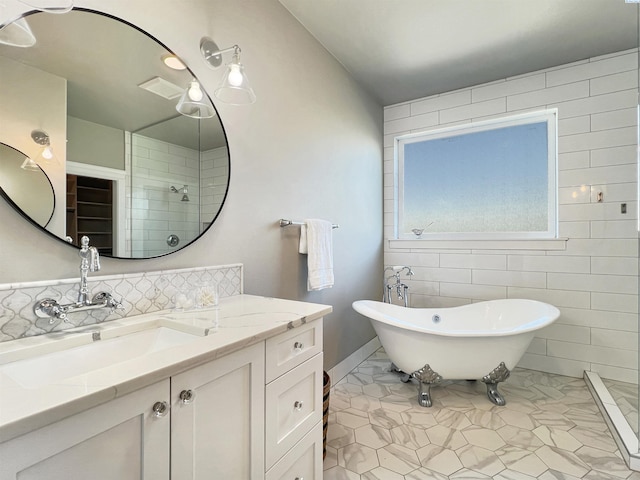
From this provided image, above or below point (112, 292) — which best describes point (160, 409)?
below

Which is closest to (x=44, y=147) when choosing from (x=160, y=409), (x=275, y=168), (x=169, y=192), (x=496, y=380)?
(x=169, y=192)

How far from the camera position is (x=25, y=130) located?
0.95 metres

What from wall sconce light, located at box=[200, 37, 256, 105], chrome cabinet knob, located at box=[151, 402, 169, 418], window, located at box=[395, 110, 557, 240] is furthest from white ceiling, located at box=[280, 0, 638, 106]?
chrome cabinet knob, located at box=[151, 402, 169, 418]

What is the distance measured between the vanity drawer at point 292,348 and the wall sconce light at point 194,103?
1046 mm

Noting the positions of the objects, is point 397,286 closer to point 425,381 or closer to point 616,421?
point 425,381

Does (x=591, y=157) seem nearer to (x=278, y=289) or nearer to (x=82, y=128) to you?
Result: (x=278, y=289)

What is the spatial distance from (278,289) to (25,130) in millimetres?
1326

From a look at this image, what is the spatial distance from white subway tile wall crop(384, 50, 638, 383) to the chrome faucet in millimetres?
2892

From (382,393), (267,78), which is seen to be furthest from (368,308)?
(267,78)

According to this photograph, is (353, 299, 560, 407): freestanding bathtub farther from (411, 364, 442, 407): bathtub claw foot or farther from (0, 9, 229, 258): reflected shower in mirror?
(0, 9, 229, 258): reflected shower in mirror

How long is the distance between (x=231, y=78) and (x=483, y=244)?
2.58m

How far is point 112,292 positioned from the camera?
3.69ft

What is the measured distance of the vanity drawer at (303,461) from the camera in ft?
3.63

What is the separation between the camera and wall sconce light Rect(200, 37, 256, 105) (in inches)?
54.9
